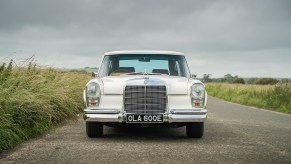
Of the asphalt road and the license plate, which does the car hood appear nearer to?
the license plate

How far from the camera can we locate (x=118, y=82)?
7.53m

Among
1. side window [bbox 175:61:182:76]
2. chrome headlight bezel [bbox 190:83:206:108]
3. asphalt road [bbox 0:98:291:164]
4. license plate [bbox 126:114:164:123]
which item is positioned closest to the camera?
asphalt road [bbox 0:98:291:164]

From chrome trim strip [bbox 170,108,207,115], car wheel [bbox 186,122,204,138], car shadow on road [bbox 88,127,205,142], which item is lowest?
car shadow on road [bbox 88,127,205,142]

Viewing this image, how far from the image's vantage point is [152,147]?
6.83 m

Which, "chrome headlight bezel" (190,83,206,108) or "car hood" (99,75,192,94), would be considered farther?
"chrome headlight bezel" (190,83,206,108)

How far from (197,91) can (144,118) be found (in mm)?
1022

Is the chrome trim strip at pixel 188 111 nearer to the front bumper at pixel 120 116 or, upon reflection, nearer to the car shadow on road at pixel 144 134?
the front bumper at pixel 120 116

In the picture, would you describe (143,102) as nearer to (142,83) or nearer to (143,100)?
(143,100)

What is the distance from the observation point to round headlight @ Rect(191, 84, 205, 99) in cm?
755

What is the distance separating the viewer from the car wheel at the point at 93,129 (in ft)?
25.3

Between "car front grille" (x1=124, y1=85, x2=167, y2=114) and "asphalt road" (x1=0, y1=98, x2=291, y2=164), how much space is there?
0.53m

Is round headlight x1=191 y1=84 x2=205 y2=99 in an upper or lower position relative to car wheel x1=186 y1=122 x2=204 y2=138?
upper

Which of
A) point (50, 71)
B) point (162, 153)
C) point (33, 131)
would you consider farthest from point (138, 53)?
point (50, 71)

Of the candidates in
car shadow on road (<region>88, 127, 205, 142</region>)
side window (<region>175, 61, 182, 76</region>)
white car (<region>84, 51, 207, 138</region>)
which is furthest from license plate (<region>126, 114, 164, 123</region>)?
side window (<region>175, 61, 182, 76</region>)
